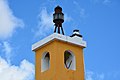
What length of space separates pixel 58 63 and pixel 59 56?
390 millimetres

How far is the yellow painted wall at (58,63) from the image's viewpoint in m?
18.9

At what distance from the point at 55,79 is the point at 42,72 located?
1.45 meters

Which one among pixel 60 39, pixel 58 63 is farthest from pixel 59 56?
pixel 60 39

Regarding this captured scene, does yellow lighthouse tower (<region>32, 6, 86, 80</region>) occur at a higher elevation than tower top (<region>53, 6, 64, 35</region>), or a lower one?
lower

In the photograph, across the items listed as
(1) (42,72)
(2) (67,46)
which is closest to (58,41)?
(2) (67,46)

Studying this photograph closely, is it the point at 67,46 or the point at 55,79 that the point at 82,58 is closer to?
Answer: the point at 67,46

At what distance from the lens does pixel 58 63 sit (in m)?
19.0

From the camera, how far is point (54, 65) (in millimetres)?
18953

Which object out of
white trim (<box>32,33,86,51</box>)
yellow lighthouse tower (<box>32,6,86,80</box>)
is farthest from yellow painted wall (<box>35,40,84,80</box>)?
white trim (<box>32,33,86,51</box>)

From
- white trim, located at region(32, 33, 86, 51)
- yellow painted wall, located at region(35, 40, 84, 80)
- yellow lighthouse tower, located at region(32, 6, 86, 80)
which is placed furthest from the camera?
white trim, located at region(32, 33, 86, 51)

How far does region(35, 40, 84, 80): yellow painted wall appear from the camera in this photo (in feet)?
62.1

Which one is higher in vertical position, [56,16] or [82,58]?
[56,16]

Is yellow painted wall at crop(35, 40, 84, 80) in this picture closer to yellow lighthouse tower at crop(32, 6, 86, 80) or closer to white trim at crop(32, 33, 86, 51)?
yellow lighthouse tower at crop(32, 6, 86, 80)

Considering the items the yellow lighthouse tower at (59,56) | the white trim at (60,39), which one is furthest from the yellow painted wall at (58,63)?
the white trim at (60,39)
